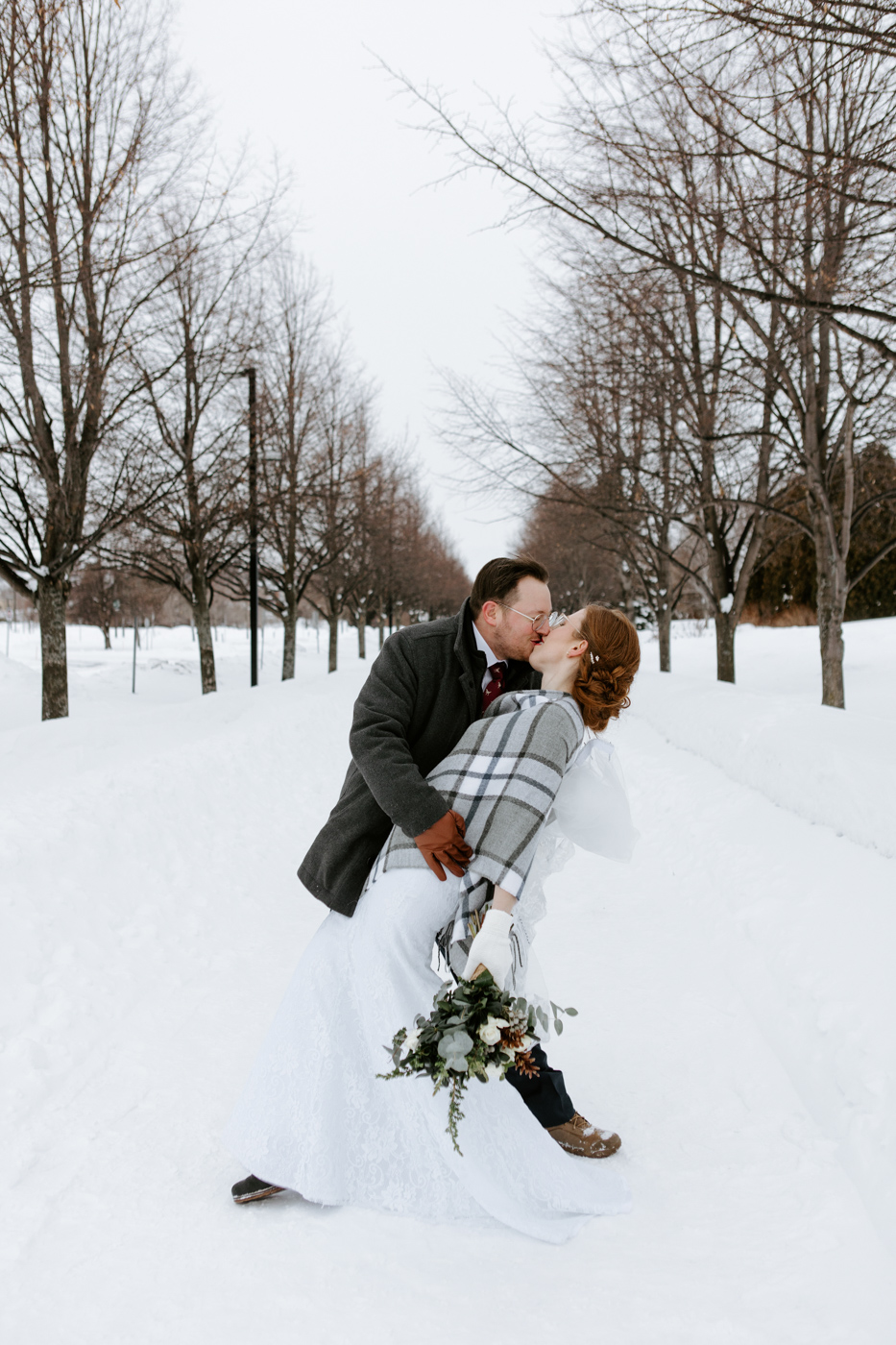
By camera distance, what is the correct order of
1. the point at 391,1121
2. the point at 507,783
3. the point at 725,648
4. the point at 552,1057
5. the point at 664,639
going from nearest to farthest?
the point at 507,783 < the point at 391,1121 < the point at 552,1057 < the point at 725,648 < the point at 664,639

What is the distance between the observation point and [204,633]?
15320 mm

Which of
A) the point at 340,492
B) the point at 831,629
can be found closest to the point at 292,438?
the point at 340,492

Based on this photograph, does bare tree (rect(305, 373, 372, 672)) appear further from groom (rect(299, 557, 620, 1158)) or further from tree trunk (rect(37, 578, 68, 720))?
groom (rect(299, 557, 620, 1158))

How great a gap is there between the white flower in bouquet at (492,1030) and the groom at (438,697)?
2.15 ft

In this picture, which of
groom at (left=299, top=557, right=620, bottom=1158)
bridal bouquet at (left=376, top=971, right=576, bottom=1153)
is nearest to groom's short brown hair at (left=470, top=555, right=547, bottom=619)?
groom at (left=299, top=557, right=620, bottom=1158)

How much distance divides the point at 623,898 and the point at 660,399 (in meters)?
6.55

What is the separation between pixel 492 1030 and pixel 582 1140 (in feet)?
3.08

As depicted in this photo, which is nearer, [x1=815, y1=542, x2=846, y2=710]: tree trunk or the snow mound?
the snow mound

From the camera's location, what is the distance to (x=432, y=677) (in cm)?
272

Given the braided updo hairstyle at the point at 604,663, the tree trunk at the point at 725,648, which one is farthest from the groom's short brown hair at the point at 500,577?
the tree trunk at the point at 725,648

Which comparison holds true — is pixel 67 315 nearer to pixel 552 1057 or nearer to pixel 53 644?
pixel 53 644

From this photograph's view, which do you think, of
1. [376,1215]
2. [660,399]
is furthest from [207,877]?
[660,399]

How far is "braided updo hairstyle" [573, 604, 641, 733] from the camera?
2576 mm

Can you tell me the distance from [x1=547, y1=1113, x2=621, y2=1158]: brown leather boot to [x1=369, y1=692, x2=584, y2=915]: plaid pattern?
903 millimetres
